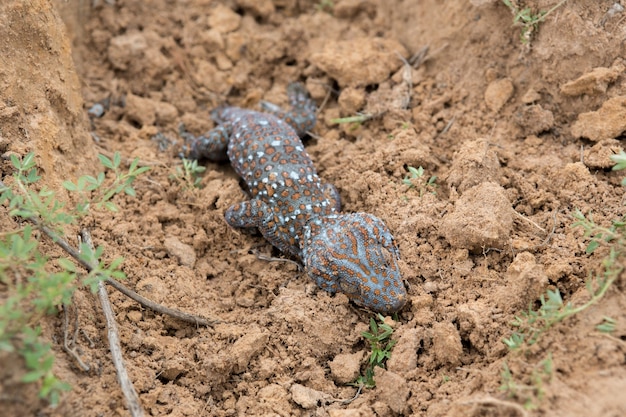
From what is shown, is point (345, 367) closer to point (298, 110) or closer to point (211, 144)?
point (211, 144)

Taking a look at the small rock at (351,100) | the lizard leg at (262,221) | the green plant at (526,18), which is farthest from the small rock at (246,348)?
the green plant at (526,18)

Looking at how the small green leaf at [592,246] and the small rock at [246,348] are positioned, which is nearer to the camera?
the small green leaf at [592,246]

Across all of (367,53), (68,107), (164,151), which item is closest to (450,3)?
(367,53)

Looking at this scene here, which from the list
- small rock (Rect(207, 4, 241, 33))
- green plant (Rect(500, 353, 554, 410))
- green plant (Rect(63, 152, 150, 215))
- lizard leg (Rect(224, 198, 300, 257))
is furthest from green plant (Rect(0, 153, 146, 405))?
small rock (Rect(207, 4, 241, 33))

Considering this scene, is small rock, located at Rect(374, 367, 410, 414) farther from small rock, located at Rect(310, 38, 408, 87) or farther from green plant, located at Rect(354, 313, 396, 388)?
small rock, located at Rect(310, 38, 408, 87)

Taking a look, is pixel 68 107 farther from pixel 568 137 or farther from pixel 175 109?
pixel 568 137

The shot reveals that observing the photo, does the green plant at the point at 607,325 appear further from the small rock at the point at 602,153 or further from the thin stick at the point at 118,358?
the thin stick at the point at 118,358
